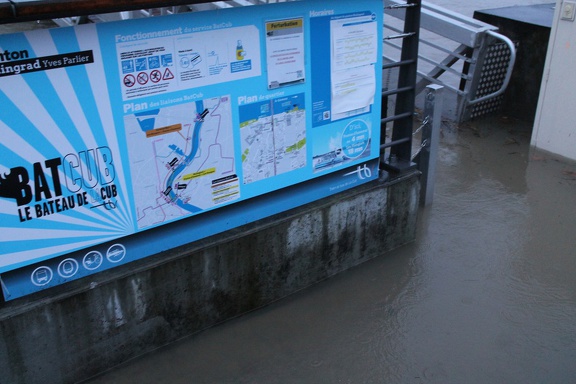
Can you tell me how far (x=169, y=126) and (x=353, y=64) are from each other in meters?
1.35

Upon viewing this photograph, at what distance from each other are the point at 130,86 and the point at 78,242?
33.2 inches

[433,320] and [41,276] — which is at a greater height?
[41,276]

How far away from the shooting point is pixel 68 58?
→ 118 inches

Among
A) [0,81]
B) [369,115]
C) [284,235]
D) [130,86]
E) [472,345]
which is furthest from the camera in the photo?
[369,115]

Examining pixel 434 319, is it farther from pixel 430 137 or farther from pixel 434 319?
pixel 430 137

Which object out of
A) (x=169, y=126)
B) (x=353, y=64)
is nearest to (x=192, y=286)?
(x=169, y=126)

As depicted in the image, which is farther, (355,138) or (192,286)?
(355,138)

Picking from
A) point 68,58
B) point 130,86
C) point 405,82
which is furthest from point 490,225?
point 68,58

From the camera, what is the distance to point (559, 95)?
616 centimetres

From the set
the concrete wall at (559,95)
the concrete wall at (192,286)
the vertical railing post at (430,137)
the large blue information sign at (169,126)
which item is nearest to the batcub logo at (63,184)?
the large blue information sign at (169,126)

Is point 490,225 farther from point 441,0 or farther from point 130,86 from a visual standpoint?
point 441,0

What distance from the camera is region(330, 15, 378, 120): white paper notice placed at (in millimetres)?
3993

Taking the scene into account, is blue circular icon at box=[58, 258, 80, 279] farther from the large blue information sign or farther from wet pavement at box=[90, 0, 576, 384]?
wet pavement at box=[90, 0, 576, 384]

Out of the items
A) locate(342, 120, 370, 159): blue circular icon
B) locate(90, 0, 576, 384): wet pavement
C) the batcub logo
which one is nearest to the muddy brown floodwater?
locate(90, 0, 576, 384): wet pavement
